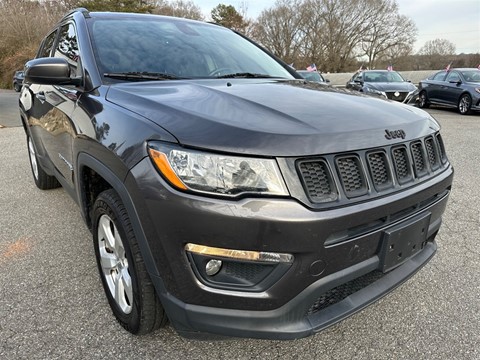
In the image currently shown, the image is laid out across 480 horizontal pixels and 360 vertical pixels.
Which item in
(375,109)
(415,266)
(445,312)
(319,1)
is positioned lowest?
(445,312)

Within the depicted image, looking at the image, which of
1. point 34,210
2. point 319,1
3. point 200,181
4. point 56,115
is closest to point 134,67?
point 56,115

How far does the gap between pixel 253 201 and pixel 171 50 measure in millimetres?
1663

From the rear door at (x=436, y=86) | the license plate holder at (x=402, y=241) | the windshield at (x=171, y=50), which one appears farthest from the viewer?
the rear door at (x=436, y=86)

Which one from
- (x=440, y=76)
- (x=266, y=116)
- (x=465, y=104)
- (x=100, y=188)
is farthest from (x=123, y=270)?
(x=440, y=76)

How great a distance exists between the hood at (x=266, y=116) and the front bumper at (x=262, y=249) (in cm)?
22

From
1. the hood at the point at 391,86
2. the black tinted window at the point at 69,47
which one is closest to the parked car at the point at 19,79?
the black tinted window at the point at 69,47

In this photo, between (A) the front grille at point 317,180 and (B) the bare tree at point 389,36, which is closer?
(A) the front grille at point 317,180

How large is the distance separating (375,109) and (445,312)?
1.31m

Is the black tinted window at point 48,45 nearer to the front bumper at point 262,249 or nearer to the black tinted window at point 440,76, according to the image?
the front bumper at point 262,249

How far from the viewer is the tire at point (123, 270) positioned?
175 cm

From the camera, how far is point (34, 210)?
391cm

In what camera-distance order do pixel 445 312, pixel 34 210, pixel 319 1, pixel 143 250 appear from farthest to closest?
pixel 319 1
pixel 34 210
pixel 445 312
pixel 143 250

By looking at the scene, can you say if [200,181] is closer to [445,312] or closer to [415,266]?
[415,266]

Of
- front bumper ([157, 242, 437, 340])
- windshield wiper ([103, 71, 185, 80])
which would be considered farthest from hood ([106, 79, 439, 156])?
front bumper ([157, 242, 437, 340])
